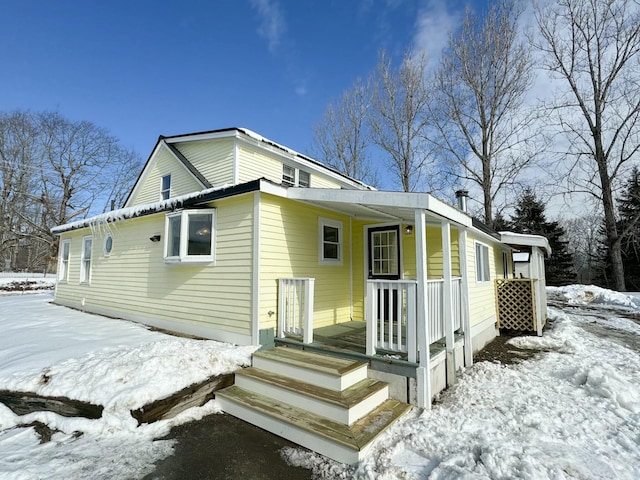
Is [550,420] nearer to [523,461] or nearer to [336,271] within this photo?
[523,461]

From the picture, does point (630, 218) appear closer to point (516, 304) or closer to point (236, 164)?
point (516, 304)

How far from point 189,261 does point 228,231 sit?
1001 millimetres

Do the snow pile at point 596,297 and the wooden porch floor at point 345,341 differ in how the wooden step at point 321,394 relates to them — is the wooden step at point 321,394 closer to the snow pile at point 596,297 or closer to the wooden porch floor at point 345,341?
the wooden porch floor at point 345,341

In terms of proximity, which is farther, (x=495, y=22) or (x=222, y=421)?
(x=495, y=22)

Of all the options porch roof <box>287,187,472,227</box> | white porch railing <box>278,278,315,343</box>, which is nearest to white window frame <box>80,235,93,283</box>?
white porch railing <box>278,278,315,343</box>

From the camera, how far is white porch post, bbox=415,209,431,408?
376 centimetres

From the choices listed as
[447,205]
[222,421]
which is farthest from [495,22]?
[222,421]

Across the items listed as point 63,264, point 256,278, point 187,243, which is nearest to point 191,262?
point 187,243

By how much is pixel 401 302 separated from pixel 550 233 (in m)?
25.4

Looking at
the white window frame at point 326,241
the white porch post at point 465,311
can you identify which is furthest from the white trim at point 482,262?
the white window frame at point 326,241

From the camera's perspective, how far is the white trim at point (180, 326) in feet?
17.3

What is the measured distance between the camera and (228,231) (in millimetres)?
5602

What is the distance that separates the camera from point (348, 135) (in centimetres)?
2070

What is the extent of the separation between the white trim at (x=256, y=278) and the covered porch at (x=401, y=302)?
1.30ft
